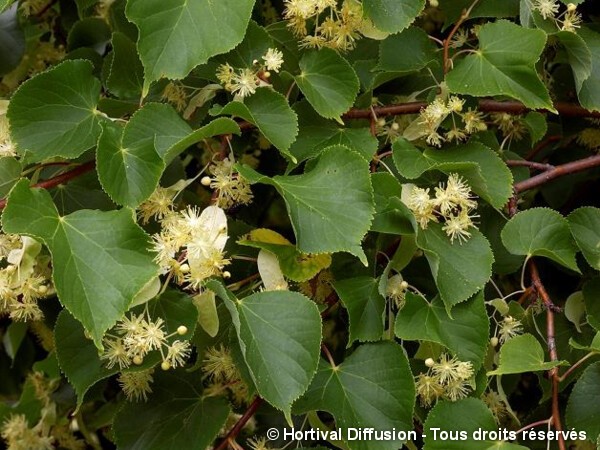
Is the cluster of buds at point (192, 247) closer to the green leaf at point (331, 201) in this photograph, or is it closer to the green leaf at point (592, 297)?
the green leaf at point (331, 201)

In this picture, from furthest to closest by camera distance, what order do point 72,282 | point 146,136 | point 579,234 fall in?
point 579,234 < point 146,136 < point 72,282

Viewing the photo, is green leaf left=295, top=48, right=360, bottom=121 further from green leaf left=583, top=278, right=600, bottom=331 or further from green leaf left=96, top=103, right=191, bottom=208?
green leaf left=583, top=278, right=600, bottom=331

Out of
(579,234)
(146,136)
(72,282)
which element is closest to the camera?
(72,282)

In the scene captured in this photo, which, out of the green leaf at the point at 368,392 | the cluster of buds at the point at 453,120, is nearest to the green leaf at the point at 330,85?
the cluster of buds at the point at 453,120

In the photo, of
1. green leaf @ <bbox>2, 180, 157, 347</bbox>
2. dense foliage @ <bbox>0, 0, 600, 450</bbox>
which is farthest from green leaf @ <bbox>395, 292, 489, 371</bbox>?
green leaf @ <bbox>2, 180, 157, 347</bbox>

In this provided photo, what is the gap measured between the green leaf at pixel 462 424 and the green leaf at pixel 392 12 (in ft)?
1.66

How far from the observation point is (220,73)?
1077 mm

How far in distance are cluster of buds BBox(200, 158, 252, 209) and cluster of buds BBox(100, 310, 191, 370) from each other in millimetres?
181

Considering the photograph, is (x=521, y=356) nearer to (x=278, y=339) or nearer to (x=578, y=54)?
(x=278, y=339)

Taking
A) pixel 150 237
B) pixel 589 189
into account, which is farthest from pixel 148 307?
pixel 589 189

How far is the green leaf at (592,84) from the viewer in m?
1.20

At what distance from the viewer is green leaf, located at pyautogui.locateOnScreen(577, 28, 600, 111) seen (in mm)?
1201

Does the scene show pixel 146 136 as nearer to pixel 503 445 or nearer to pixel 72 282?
pixel 72 282

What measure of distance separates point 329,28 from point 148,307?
456mm
